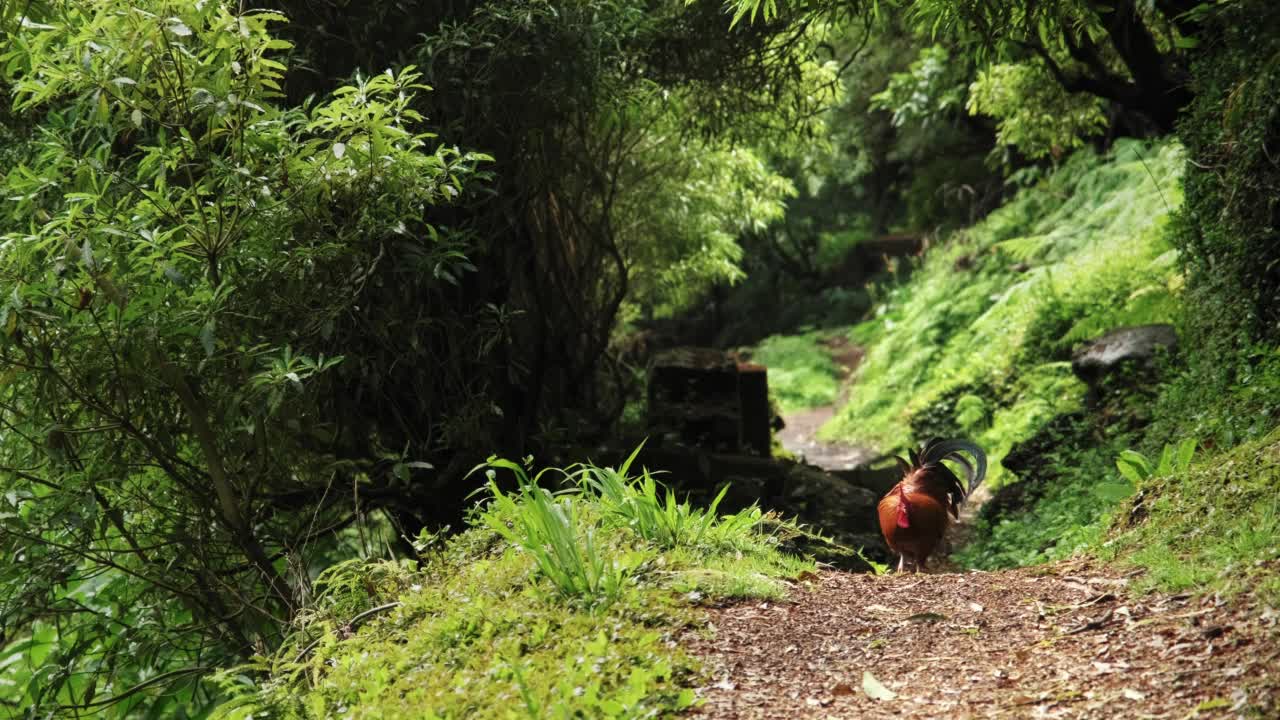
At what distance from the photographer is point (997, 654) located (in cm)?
326

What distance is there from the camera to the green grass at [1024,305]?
9062mm

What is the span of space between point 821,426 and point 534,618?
10.8 metres

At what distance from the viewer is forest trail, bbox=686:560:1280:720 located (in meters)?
2.69

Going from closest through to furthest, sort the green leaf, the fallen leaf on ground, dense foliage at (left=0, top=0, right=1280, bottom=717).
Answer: the fallen leaf on ground < dense foliage at (left=0, top=0, right=1280, bottom=717) < the green leaf

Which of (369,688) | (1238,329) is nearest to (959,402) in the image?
(1238,329)

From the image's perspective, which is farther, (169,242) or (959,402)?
(959,402)

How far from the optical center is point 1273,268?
5.27 meters

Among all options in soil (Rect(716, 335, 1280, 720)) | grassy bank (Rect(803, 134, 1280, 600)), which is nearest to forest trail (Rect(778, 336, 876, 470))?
grassy bank (Rect(803, 134, 1280, 600))

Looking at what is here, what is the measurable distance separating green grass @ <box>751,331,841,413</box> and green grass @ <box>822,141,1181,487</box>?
44.9 inches

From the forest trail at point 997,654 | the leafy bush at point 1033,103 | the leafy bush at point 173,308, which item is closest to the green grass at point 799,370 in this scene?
the leafy bush at point 1033,103

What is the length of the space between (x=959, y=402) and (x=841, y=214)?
13611 millimetres

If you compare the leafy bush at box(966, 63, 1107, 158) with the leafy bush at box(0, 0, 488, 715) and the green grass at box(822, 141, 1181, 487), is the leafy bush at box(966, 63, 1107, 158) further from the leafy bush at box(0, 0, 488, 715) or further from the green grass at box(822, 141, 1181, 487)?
the leafy bush at box(0, 0, 488, 715)

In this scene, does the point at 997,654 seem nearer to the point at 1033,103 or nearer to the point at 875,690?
the point at 875,690

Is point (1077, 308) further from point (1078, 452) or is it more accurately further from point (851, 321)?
point (851, 321)
